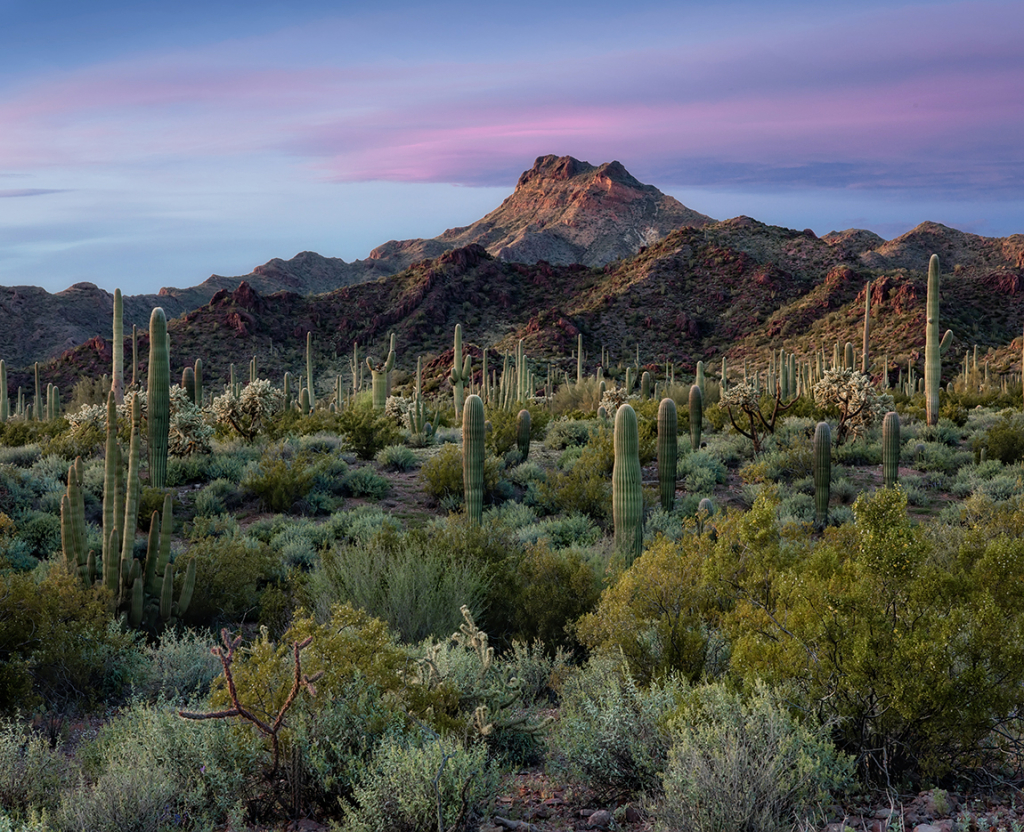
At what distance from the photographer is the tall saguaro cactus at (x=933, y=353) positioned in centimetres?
2108

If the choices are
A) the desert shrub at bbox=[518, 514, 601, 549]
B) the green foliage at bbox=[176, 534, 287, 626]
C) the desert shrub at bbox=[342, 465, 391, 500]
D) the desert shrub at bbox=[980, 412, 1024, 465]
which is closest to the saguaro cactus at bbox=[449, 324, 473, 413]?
the desert shrub at bbox=[342, 465, 391, 500]

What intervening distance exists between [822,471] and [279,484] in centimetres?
871

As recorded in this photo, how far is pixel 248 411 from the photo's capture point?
18.5 metres

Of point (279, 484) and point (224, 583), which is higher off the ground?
point (279, 484)

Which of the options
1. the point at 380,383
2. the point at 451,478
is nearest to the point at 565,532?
the point at 451,478

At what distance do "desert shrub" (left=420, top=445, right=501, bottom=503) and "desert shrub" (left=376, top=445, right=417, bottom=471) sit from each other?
6.05 feet

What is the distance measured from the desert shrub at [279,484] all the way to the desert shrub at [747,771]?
415 inches

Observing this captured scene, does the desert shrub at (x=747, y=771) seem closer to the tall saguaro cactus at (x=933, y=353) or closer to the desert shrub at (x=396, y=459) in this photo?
the desert shrub at (x=396, y=459)

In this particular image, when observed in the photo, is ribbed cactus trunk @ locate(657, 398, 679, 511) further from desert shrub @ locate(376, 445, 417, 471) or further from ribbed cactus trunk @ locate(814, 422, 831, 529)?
desert shrub @ locate(376, 445, 417, 471)

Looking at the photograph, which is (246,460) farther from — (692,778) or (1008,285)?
(1008,285)

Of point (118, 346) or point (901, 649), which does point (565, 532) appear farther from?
point (901, 649)

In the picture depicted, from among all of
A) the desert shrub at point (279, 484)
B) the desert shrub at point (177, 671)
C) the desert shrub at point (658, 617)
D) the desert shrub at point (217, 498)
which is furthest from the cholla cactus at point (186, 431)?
the desert shrub at point (658, 617)

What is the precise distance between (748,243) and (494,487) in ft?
229

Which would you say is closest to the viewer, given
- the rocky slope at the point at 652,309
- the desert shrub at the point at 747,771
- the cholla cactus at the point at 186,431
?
the desert shrub at the point at 747,771
